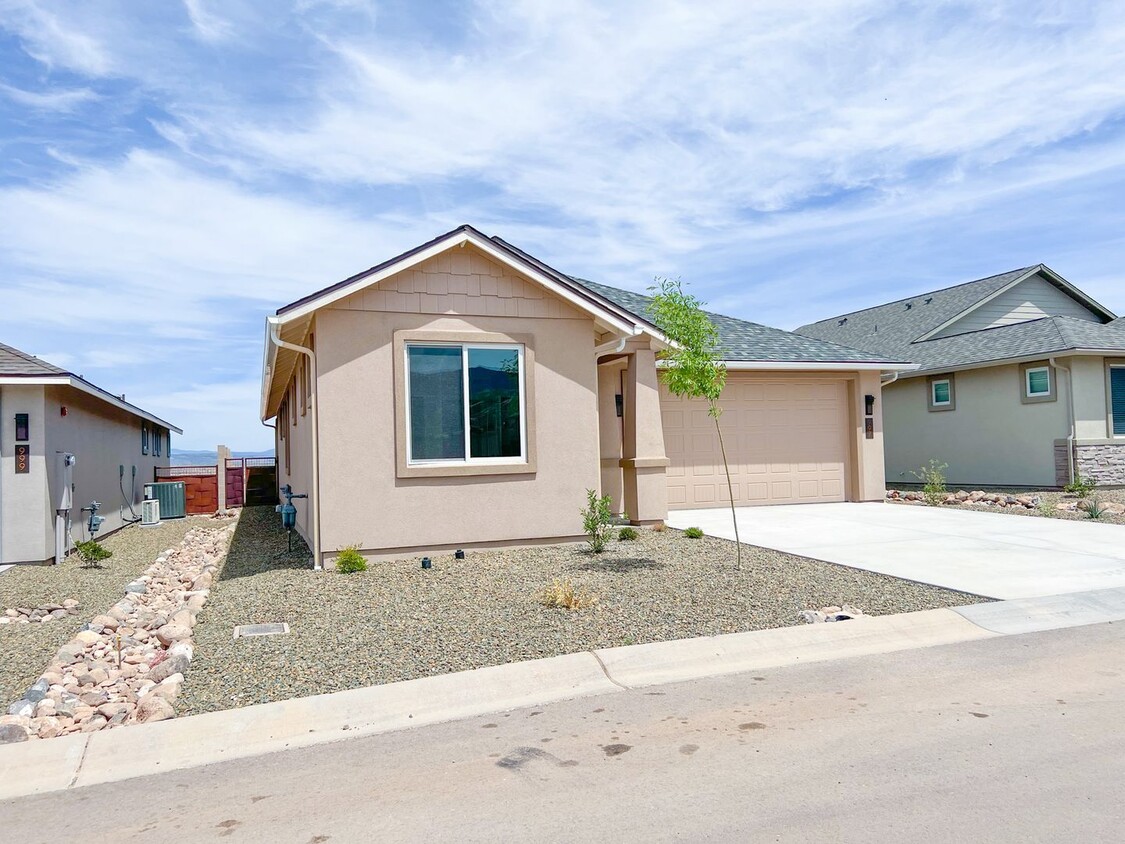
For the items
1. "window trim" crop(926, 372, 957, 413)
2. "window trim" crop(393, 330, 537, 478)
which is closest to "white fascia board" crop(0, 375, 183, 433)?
"window trim" crop(393, 330, 537, 478)

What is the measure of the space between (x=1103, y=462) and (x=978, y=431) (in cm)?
274

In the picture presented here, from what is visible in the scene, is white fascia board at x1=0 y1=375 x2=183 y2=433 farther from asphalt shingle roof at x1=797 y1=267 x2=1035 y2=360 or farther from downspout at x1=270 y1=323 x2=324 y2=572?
asphalt shingle roof at x1=797 y1=267 x2=1035 y2=360

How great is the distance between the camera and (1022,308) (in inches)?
994

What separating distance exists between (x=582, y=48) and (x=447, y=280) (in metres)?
3.82

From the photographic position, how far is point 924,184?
17312mm

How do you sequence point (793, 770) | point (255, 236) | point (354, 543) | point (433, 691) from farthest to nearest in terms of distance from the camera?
point (255, 236), point (354, 543), point (433, 691), point (793, 770)

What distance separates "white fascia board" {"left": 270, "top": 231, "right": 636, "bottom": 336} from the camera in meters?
9.78

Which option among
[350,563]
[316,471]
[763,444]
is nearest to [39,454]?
[316,471]

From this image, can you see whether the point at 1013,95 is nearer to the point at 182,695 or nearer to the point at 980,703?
the point at 980,703

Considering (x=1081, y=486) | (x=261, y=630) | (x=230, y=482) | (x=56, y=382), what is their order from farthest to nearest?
(x=230, y=482) < (x=1081, y=486) < (x=56, y=382) < (x=261, y=630)

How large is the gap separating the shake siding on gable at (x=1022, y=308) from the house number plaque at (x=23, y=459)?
22.6 meters

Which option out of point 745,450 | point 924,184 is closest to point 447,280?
point 745,450

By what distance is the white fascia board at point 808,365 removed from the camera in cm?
1538

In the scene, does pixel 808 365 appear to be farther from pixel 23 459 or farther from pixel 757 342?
pixel 23 459
